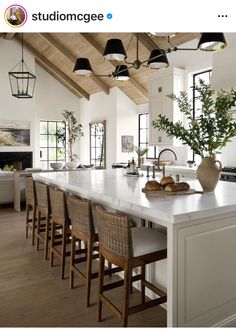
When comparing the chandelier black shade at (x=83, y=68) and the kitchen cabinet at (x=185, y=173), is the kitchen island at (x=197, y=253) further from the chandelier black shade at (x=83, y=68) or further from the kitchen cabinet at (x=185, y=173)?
the kitchen cabinet at (x=185, y=173)

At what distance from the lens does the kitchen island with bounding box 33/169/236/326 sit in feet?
6.01

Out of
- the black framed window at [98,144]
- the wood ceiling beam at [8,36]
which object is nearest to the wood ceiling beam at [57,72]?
the wood ceiling beam at [8,36]

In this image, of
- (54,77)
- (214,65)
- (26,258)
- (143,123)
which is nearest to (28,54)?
(54,77)

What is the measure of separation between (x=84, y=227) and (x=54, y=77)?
954 centimetres

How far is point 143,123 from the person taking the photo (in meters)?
9.48

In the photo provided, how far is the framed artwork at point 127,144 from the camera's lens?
31.1ft

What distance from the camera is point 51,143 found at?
37.0ft

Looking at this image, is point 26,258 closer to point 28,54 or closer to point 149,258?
point 149,258

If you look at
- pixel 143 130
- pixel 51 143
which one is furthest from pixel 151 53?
pixel 51 143

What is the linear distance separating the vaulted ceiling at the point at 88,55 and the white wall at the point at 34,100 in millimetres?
285

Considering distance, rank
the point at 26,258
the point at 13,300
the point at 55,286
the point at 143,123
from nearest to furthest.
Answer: the point at 13,300, the point at 55,286, the point at 26,258, the point at 143,123

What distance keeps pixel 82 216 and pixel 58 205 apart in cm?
62
